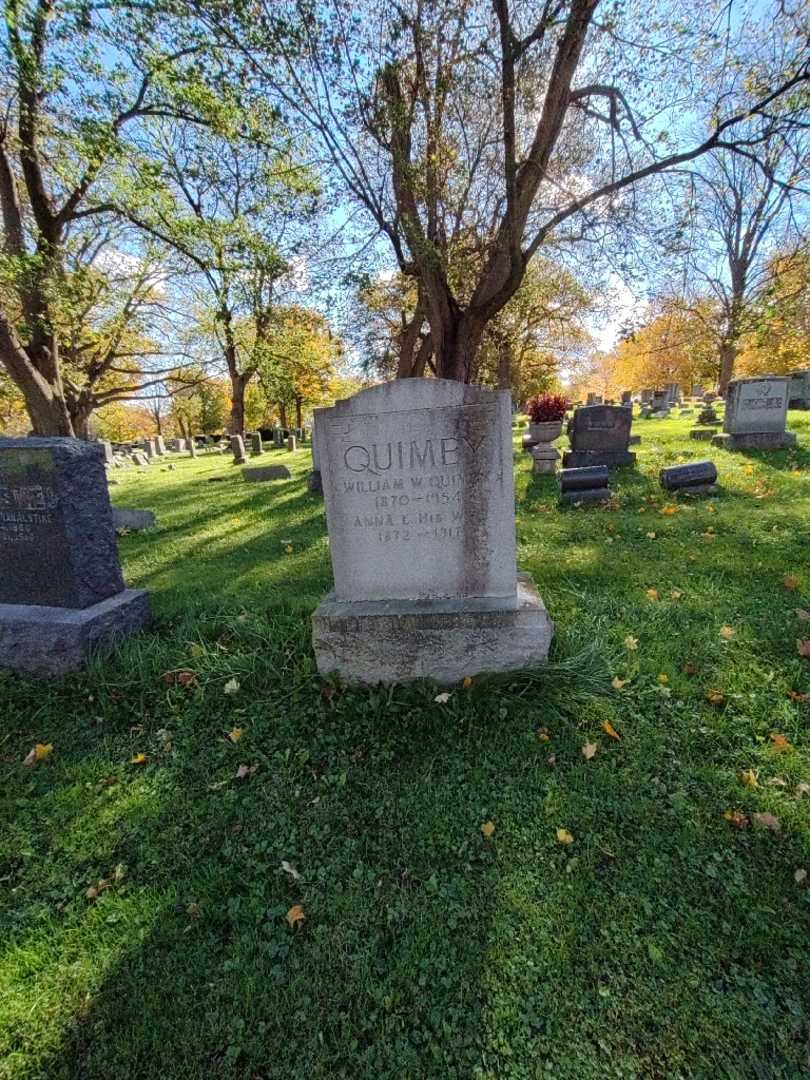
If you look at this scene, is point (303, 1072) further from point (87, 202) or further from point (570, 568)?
point (87, 202)

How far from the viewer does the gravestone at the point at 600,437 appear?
32.1ft

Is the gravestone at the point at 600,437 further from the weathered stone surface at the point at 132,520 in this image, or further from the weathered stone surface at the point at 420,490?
the weathered stone surface at the point at 132,520

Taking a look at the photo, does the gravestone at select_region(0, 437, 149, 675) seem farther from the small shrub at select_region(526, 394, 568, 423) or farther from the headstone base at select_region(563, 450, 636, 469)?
the small shrub at select_region(526, 394, 568, 423)

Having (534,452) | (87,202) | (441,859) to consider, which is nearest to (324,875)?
(441,859)

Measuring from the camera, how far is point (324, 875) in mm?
2115

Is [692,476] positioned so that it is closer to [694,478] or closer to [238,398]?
[694,478]

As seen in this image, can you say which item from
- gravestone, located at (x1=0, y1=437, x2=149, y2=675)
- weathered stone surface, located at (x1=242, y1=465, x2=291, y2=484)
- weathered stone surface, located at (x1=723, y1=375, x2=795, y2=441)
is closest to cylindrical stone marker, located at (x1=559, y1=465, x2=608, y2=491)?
weathered stone surface, located at (x1=723, y1=375, x2=795, y2=441)

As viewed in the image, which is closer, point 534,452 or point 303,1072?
point 303,1072

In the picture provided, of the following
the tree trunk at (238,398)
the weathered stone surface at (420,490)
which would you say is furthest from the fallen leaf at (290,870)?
the tree trunk at (238,398)

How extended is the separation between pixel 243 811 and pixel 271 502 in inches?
313

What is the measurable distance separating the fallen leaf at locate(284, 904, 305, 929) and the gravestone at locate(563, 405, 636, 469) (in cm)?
914

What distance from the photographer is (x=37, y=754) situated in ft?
9.57

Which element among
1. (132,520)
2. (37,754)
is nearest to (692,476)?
(37,754)

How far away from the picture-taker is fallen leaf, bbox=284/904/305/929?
76.2 inches
